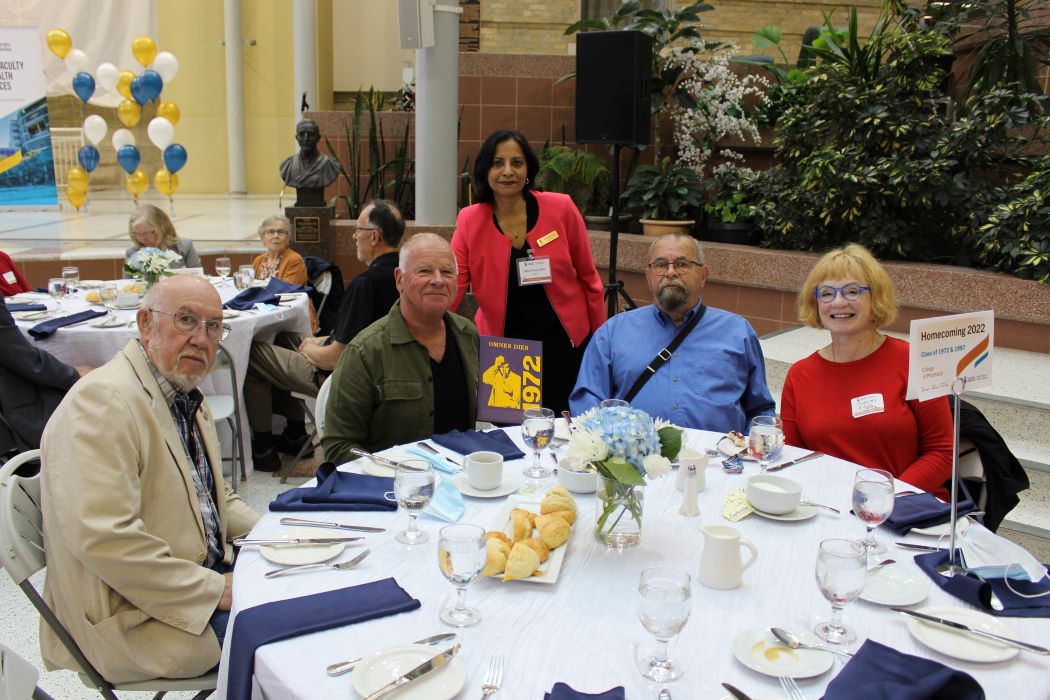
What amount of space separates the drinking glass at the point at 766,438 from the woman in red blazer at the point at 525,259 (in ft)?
5.39

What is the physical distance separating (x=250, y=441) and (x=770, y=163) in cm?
633

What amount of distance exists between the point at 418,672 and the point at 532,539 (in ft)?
1.57

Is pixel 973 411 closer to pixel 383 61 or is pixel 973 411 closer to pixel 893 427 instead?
pixel 893 427

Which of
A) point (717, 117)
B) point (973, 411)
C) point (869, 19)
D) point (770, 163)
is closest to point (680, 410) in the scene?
point (973, 411)

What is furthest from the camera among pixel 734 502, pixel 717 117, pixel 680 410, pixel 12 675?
pixel 717 117

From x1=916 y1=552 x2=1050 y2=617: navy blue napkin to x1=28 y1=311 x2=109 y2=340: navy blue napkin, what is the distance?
4.14 m

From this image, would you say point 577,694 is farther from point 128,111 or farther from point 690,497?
point 128,111

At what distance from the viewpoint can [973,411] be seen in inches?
105

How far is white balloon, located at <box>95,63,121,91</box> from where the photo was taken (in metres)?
12.0

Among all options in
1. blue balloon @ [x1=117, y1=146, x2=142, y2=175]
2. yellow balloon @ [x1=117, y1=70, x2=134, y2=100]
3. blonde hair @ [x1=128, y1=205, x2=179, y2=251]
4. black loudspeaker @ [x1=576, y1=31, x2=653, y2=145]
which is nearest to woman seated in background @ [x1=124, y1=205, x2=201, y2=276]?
blonde hair @ [x1=128, y1=205, x2=179, y2=251]

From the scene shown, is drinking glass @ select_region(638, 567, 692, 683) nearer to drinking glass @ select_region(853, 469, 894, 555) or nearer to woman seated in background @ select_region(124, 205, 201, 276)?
drinking glass @ select_region(853, 469, 894, 555)

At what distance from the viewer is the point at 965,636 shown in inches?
59.1

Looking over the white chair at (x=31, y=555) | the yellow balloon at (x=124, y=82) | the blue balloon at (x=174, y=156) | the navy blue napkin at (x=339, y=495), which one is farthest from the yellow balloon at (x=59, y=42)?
the navy blue napkin at (x=339, y=495)

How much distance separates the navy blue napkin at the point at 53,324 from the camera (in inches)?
163
